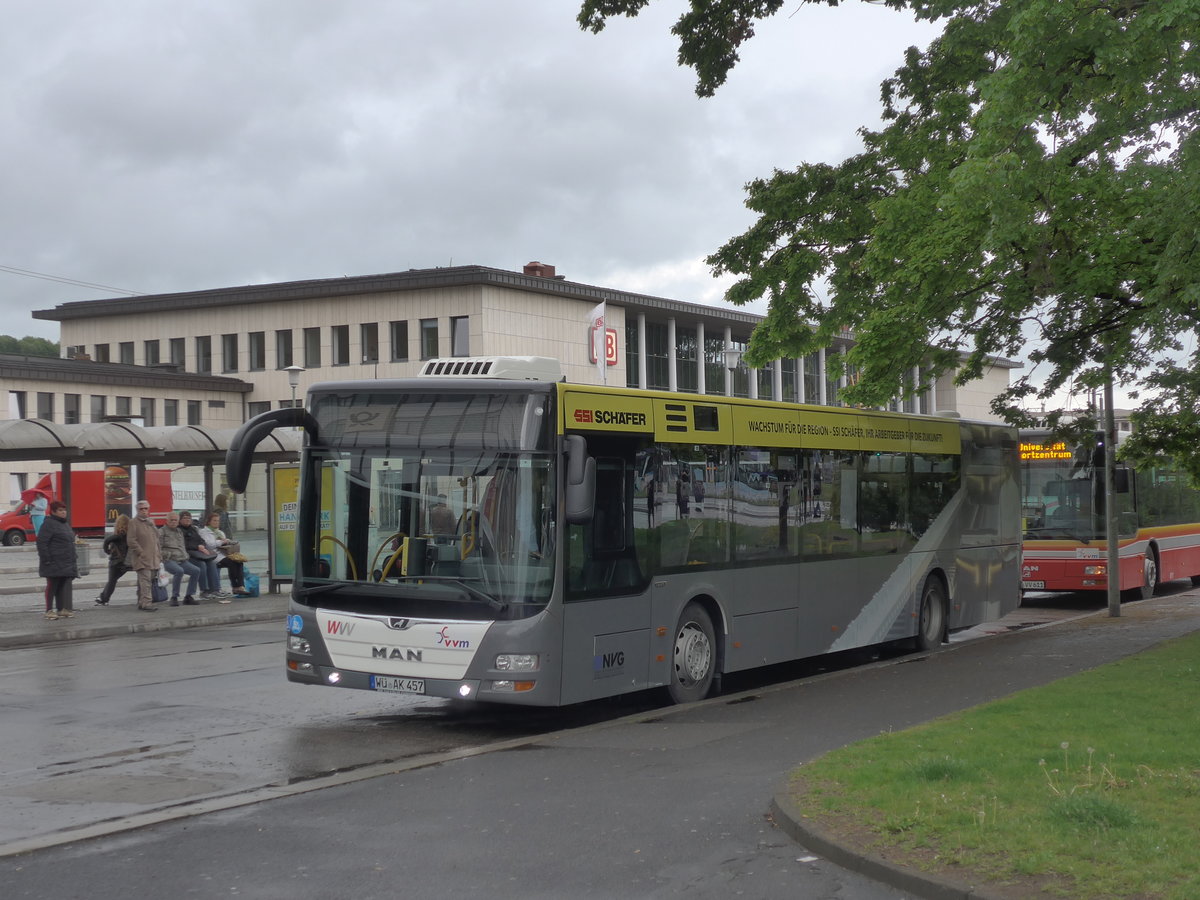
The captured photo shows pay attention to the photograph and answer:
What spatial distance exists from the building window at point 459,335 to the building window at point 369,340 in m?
4.49

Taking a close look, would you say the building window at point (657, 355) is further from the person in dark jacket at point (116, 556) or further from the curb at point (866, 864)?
the curb at point (866, 864)

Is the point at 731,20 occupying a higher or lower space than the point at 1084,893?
higher

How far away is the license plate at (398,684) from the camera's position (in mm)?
10664

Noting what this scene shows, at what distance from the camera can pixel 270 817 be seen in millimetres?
7773

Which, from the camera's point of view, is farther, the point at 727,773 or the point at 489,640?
the point at 489,640

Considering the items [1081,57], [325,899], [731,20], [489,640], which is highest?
[731,20]

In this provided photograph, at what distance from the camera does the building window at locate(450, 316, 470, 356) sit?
6103cm

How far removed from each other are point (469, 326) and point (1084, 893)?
5684 cm

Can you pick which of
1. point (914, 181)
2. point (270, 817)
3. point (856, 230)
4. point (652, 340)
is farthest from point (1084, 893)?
point (652, 340)

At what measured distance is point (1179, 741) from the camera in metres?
8.88

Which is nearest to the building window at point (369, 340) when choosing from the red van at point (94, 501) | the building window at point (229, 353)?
the building window at point (229, 353)

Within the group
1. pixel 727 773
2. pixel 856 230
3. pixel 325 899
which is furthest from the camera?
pixel 856 230

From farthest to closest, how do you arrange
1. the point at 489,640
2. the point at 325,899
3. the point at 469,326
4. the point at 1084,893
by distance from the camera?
the point at 469,326 < the point at 489,640 < the point at 325,899 < the point at 1084,893

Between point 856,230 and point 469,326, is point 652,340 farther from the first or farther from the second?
point 856,230
